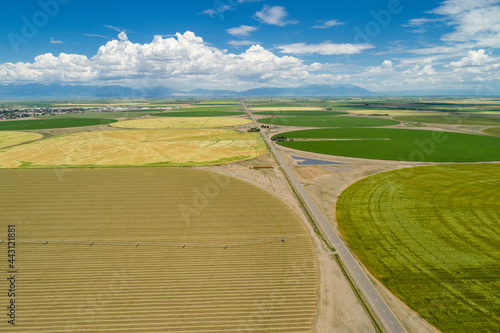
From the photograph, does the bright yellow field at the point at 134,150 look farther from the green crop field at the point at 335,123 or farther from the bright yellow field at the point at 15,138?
the green crop field at the point at 335,123

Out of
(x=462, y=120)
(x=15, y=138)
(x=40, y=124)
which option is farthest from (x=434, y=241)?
(x=40, y=124)

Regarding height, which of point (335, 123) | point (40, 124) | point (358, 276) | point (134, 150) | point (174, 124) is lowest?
point (358, 276)

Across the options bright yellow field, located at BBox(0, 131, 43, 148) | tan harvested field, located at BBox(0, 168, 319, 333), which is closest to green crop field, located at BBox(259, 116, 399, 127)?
tan harvested field, located at BBox(0, 168, 319, 333)

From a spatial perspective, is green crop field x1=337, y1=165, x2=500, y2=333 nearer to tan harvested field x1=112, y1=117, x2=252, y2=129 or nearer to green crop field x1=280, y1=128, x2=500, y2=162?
green crop field x1=280, y1=128, x2=500, y2=162

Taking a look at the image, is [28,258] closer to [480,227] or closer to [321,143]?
[480,227]

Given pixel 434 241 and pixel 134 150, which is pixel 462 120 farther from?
pixel 134 150

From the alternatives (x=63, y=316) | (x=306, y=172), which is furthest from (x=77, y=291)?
(x=306, y=172)
